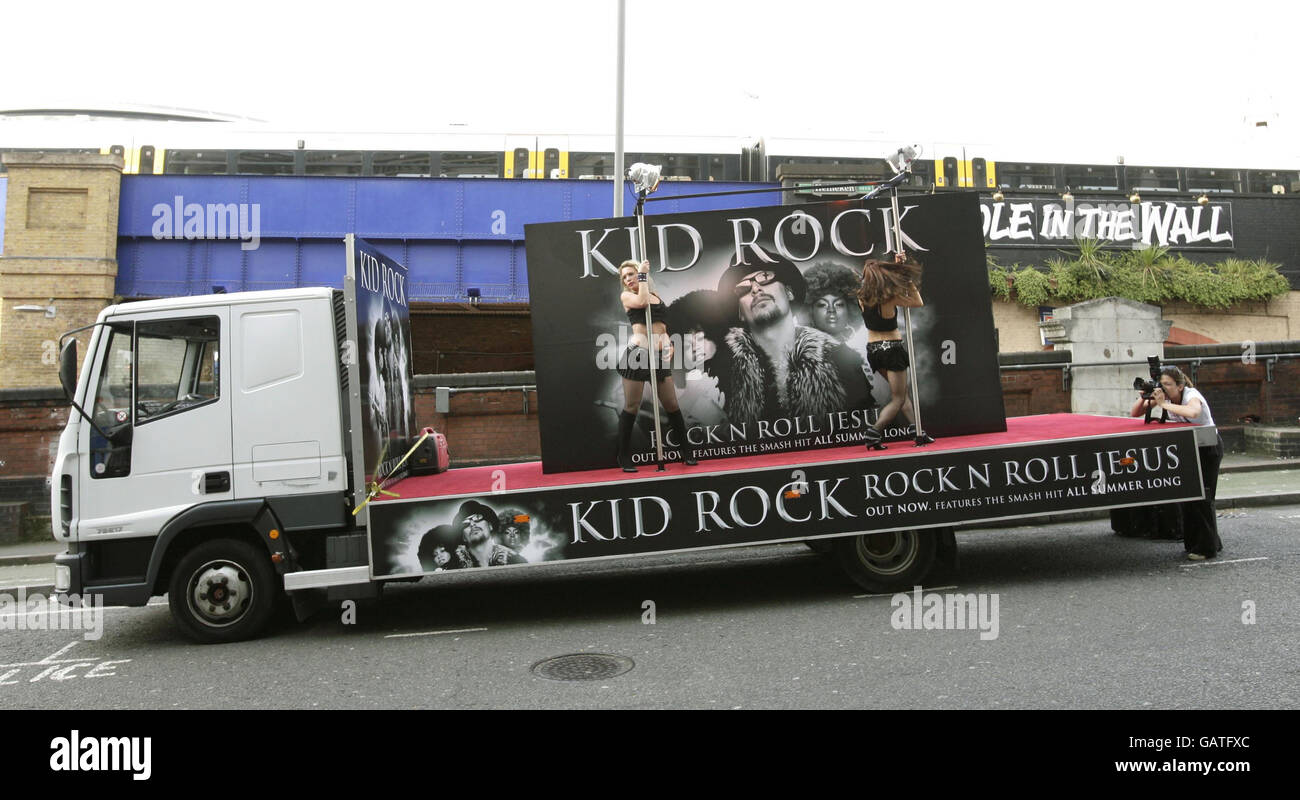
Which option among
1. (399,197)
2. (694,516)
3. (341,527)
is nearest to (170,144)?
(399,197)

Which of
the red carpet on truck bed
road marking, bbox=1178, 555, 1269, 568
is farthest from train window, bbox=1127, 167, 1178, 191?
the red carpet on truck bed

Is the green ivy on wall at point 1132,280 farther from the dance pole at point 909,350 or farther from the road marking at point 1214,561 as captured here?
the dance pole at point 909,350

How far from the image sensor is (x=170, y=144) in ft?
62.7

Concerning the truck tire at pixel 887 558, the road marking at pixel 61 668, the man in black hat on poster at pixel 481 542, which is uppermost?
the man in black hat on poster at pixel 481 542

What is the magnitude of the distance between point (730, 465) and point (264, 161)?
16.0 metres

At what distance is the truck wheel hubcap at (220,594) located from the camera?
21.9ft

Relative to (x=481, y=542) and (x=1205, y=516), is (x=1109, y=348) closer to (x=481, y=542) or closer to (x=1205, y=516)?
(x=1205, y=516)

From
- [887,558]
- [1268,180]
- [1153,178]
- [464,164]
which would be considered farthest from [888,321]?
[1268,180]

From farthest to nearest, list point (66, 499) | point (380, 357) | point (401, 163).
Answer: point (401, 163) < point (380, 357) < point (66, 499)

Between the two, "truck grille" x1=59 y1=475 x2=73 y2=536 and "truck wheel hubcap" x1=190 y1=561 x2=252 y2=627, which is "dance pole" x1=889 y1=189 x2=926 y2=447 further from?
"truck grille" x1=59 y1=475 x2=73 y2=536

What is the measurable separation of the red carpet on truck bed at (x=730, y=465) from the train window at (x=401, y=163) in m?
12.7

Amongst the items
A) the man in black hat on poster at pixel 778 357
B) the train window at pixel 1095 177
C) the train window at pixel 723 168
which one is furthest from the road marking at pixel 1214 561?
the train window at pixel 1095 177

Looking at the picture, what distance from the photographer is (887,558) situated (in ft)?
23.6

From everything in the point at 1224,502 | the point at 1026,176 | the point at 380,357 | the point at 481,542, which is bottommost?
the point at 1224,502
